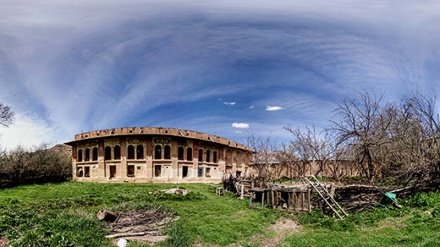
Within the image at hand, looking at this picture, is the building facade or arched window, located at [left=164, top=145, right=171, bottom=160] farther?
arched window, located at [left=164, top=145, right=171, bottom=160]

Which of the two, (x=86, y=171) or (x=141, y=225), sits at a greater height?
(x=86, y=171)

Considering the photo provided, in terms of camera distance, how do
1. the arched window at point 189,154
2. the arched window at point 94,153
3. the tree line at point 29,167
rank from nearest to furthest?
1. the tree line at point 29,167
2. the arched window at point 94,153
3. the arched window at point 189,154

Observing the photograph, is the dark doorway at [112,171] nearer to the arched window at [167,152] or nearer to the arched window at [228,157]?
the arched window at [167,152]

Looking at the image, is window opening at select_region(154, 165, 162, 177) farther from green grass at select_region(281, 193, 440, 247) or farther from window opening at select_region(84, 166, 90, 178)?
green grass at select_region(281, 193, 440, 247)

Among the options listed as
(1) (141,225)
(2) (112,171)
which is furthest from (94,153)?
(1) (141,225)

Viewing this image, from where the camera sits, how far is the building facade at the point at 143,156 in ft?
108

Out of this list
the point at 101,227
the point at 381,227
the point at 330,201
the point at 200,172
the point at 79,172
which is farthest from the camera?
the point at 79,172

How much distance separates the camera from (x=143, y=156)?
33812 millimetres

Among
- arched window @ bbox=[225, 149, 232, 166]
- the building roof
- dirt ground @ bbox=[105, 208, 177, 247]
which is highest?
the building roof

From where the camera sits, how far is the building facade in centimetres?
3288

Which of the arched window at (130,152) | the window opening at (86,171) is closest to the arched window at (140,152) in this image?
the arched window at (130,152)

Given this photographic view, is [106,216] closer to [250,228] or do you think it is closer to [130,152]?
[250,228]

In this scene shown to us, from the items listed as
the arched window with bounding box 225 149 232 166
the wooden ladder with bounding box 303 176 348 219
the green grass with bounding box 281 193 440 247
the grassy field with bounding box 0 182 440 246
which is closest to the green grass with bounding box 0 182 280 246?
the grassy field with bounding box 0 182 440 246

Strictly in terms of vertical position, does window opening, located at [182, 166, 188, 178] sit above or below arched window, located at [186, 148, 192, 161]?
below
